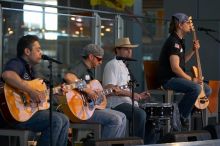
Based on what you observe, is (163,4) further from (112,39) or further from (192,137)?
(192,137)

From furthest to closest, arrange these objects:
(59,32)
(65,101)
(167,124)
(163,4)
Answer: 1. (163,4)
2. (59,32)
3. (167,124)
4. (65,101)

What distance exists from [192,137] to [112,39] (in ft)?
11.2

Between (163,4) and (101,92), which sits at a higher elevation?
(163,4)

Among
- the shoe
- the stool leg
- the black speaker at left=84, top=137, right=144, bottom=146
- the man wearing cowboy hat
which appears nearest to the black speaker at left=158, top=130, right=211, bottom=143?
the black speaker at left=84, top=137, right=144, bottom=146

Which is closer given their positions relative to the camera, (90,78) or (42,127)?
(42,127)

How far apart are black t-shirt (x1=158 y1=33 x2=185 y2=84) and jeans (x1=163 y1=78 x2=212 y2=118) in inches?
4.6

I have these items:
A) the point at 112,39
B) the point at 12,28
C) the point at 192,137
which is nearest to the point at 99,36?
the point at 112,39

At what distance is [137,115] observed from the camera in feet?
28.4

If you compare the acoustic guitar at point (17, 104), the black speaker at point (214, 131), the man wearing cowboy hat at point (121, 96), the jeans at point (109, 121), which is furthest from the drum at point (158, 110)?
the acoustic guitar at point (17, 104)

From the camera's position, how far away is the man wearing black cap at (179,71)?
937 cm

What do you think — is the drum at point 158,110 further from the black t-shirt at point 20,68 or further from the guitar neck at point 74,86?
the black t-shirt at point 20,68

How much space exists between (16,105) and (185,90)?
9.76ft

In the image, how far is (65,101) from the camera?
7781 mm

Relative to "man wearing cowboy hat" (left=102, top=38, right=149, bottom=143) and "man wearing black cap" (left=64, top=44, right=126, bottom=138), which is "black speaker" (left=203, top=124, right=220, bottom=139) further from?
"man wearing cowboy hat" (left=102, top=38, right=149, bottom=143)
